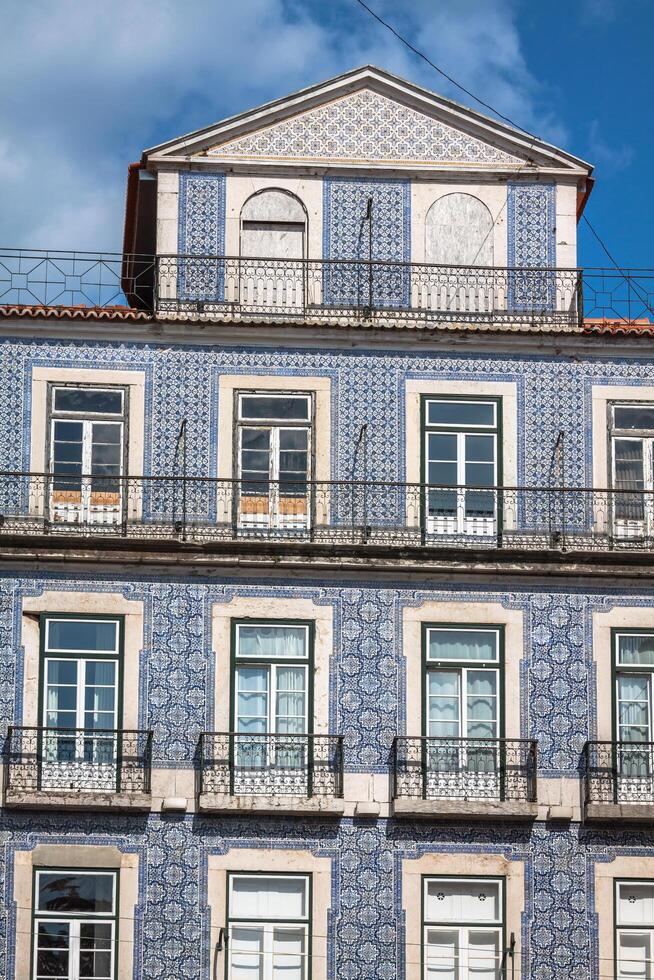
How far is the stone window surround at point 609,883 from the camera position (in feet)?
90.9

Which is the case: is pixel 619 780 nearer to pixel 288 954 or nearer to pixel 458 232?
pixel 288 954

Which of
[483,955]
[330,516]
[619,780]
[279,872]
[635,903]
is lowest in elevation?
[483,955]

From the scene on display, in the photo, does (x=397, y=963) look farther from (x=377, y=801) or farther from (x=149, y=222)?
(x=149, y=222)

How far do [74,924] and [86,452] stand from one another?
229 inches

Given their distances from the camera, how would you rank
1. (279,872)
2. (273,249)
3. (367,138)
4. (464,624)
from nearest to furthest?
1. (279,872)
2. (464,624)
3. (273,249)
4. (367,138)

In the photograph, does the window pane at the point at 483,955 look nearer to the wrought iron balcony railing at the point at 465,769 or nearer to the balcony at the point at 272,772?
the wrought iron balcony railing at the point at 465,769

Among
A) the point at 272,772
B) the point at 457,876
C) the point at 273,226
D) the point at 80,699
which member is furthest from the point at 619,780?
the point at 273,226

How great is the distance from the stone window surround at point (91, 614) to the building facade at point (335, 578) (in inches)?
1.4

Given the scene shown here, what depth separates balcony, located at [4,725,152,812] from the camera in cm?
2752

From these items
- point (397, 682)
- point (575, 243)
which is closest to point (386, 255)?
point (575, 243)

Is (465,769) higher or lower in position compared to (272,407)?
lower

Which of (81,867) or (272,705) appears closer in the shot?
(81,867)

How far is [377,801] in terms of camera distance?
27844mm

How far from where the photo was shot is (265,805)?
27.5 meters
